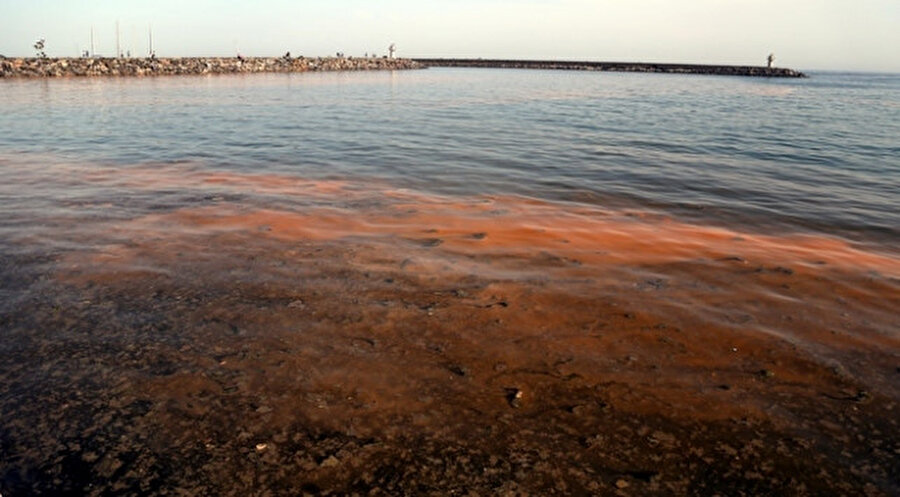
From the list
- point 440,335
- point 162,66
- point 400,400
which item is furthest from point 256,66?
point 400,400

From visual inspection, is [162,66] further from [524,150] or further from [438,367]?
[438,367]

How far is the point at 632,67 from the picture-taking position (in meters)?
81.6

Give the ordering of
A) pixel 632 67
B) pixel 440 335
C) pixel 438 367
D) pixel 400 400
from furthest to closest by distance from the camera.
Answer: pixel 632 67 → pixel 440 335 → pixel 438 367 → pixel 400 400

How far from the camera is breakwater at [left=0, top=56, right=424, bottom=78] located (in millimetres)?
38469

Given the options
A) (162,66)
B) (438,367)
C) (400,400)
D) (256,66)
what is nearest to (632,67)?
(256,66)

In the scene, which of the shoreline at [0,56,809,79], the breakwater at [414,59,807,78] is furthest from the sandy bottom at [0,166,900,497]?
the breakwater at [414,59,807,78]

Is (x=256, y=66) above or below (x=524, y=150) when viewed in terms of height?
above

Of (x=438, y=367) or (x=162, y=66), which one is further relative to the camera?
(x=162, y=66)

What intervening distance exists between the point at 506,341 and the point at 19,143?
1358 centimetres

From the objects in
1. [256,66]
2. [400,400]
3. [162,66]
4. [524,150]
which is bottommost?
[400,400]

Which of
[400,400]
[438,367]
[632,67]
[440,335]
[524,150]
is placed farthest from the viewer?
[632,67]

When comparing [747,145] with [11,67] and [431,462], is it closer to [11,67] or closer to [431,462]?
[431,462]

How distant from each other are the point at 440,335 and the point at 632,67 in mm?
87128

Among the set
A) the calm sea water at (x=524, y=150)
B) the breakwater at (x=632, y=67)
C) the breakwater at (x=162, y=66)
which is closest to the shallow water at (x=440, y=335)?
the calm sea water at (x=524, y=150)
